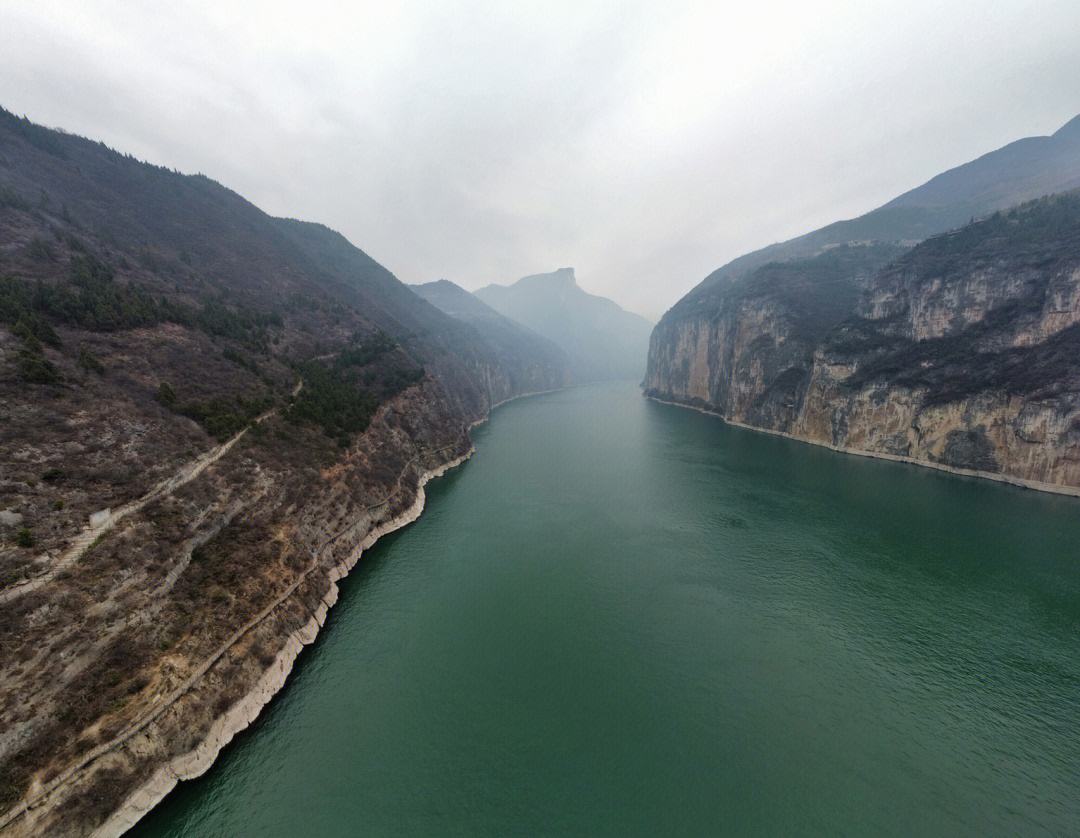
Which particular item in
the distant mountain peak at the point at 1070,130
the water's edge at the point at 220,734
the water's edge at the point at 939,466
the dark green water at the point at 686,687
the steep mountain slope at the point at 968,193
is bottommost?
the water's edge at the point at 220,734

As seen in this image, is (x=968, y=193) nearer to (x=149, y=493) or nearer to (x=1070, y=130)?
(x=1070, y=130)

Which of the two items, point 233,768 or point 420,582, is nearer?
point 233,768

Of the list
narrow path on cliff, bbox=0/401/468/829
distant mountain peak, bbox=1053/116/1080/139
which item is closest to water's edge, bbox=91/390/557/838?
narrow path on cliff, bbox=0/401/468/829

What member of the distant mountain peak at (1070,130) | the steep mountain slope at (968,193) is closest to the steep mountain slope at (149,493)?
the steep mountain slope at (968,193)

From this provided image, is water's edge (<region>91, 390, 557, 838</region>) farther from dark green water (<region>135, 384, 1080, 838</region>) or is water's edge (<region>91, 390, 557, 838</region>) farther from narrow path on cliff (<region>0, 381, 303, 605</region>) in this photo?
narrow path on cliff (<region>0, 381, 303, 605</region>)

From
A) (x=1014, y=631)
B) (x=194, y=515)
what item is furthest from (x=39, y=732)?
(x=1014, y=631)

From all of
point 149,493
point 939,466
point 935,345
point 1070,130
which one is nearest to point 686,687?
point 149,493

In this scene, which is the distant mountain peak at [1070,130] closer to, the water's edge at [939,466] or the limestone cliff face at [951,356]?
the limestone cliff face at [951,356]

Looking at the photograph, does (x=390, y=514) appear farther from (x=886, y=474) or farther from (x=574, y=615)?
(x=886, y=474)
